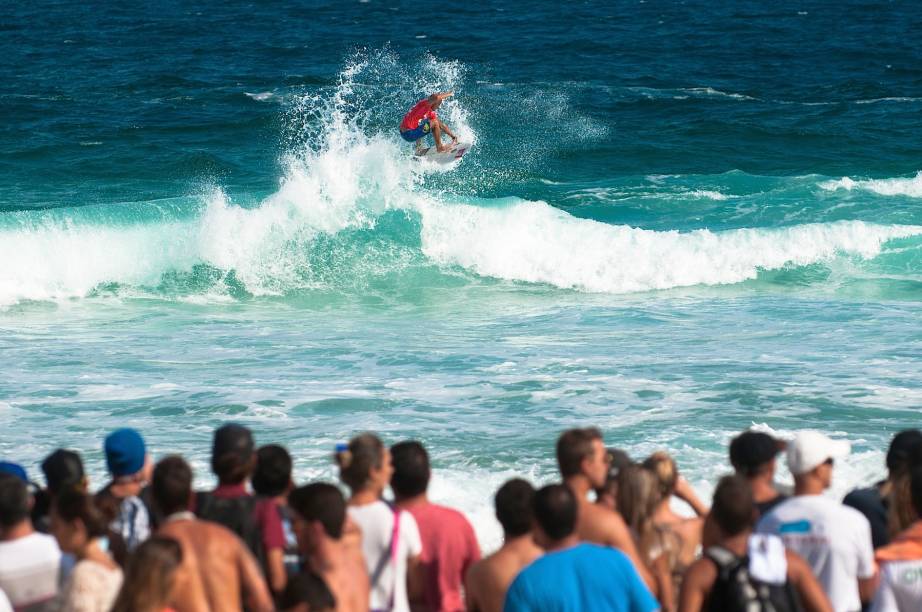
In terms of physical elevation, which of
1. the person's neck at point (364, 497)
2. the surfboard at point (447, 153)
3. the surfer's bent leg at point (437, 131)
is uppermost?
the surfer's bent leg at point (437, 131)

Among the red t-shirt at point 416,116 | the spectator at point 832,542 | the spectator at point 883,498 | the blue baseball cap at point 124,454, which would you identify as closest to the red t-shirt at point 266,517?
the blue baseball cap at point 124,454

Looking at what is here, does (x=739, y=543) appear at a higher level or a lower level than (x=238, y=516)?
lower

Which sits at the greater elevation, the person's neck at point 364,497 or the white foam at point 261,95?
the white foam at point 261,95

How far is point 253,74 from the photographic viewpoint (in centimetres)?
3444

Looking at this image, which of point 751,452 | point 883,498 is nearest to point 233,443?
point 751,452

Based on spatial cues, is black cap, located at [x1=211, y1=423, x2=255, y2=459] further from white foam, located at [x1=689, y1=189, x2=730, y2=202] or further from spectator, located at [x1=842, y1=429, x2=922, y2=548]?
white foam, located at [x1=689, y1=189, x2=730, y2=202]

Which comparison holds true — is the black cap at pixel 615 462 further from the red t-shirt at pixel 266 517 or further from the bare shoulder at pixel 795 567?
the red t-shirt at pixel 266 517

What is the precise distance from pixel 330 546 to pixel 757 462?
1918 mm

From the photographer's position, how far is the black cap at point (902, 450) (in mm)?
5599

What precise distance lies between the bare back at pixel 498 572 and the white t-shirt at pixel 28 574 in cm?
161

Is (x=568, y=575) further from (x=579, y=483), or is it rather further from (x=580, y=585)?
(x=579, y=483)

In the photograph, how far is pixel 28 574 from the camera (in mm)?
4863

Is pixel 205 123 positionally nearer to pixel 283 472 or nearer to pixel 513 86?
pixel 513 86

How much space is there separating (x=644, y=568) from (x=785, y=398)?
6380 mm
